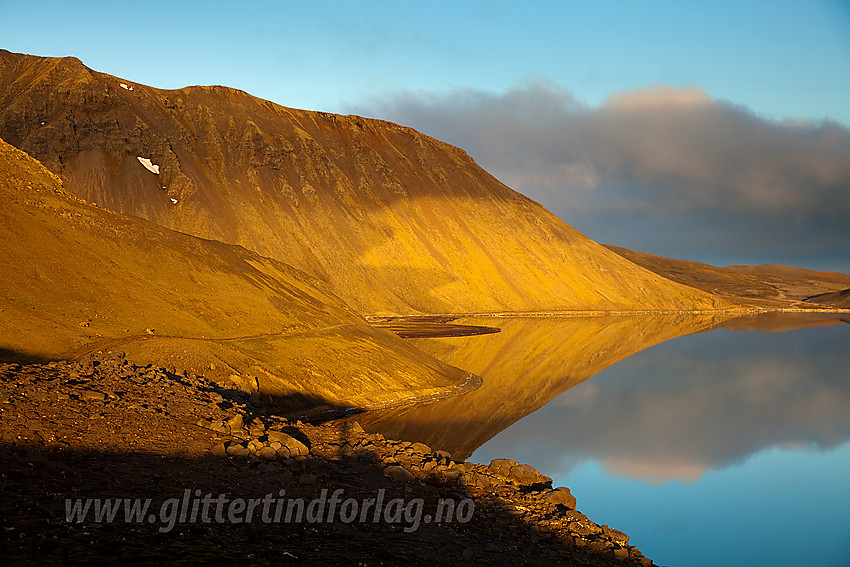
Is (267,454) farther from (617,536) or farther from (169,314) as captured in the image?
(169,314)

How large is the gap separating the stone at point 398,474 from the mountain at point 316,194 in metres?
68.6

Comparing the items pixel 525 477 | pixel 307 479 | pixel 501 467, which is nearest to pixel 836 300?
pixel 501 467

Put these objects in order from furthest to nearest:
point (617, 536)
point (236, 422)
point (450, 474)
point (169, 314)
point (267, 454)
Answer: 1. point (169, 314)
2. point (450, 474)
3. point (236, 422)
4. point (267, 454)
5. point (617, 536)

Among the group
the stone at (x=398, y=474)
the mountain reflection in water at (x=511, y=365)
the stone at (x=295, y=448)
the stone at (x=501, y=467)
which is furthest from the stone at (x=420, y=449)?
the stone at (x=295, y=448)

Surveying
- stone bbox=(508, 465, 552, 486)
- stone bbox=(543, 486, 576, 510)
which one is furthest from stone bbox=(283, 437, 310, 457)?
stone bbox=(543, 486, 576, 510)

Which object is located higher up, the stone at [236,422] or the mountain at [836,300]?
the mountain at [836,300]

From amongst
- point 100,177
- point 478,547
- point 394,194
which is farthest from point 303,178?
point 478,547

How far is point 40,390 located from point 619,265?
128478mm

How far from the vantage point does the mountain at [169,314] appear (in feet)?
89.6

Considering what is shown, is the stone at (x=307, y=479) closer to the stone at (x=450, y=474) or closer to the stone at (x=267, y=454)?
the stone at (x=267, y=454)

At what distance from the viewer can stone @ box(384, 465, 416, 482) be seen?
60.7 ft

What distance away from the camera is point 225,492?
47.2 feet

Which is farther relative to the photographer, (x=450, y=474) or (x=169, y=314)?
(x=169, y=314)

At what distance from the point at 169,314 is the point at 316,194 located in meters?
78.6
